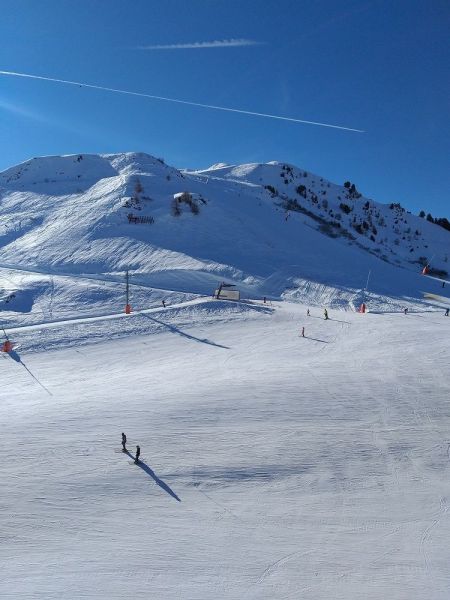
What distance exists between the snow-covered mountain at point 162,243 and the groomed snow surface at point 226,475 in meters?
12.3

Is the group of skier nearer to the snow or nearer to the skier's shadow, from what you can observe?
the skier's shadow

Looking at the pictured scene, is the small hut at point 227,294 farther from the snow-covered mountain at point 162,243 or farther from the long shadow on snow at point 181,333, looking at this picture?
the long shadow on snow at point 181,333

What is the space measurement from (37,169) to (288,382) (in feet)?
196

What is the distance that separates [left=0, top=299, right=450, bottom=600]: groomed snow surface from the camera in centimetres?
866

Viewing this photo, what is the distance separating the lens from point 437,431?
13.7 m

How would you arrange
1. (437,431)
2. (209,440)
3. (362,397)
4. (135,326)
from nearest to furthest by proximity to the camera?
1. (209,440)
2. (437,431)
3. (362,397)
4. (135,326)

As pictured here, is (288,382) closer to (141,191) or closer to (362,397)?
(362,397)

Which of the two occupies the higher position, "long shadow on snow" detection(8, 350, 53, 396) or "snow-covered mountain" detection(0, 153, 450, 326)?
"snow-covered mountain" detection(0, 153, 450, 326)

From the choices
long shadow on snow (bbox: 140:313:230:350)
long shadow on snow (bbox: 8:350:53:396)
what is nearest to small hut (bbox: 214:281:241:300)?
long shadow on snow (bbox: 140:313:230:350)

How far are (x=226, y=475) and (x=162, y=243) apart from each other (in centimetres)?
2987

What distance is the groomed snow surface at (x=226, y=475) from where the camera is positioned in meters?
8.66

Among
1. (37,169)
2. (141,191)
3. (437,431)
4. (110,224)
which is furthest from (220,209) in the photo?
(437,431)

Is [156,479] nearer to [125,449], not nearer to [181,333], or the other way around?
[125,449]

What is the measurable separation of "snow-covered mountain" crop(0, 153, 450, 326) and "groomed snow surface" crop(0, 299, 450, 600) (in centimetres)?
1228
